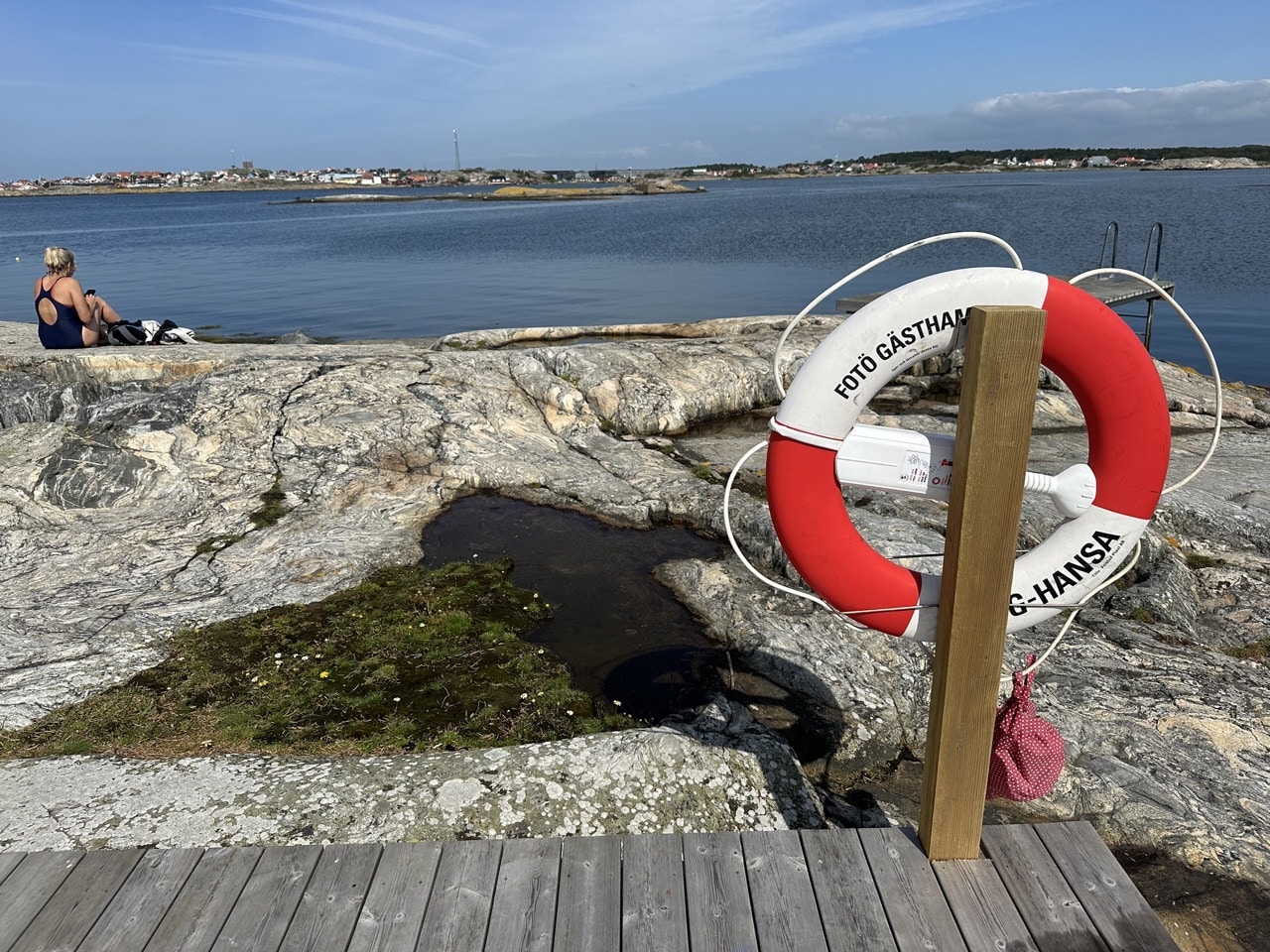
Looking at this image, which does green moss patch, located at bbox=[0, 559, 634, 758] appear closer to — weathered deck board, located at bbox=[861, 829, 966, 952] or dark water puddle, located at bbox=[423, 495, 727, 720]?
dark water puddle, located at bbox=[423, 495, 727, 720]

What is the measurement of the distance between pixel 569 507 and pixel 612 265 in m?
21.8

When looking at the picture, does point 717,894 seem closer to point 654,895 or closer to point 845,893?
point 654,895

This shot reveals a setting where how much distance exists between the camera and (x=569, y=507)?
6.15 meters

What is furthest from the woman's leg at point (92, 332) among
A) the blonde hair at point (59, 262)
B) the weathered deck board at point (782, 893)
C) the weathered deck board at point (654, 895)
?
the weathered deck board at point (782, 893)

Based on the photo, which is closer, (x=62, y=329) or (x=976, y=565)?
(x=976, y=565)

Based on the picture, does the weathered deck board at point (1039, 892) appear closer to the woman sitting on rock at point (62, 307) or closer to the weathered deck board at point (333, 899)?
the weathered deck board at point (333, 899)

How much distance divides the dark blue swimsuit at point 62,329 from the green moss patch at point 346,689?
442 centimetres

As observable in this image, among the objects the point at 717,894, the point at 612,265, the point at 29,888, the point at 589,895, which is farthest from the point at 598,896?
the point at 612,265

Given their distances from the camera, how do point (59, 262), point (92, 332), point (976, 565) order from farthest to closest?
point (92, 332), point (59, 262), point (976, 565)

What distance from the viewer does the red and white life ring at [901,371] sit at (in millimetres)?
2430

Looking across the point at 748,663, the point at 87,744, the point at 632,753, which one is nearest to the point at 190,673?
the point at 87,744

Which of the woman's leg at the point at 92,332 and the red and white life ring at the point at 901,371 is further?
the woman's leg at the point at 92,332

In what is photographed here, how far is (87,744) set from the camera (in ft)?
11.1

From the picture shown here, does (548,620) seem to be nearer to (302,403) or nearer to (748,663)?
(748,663)
